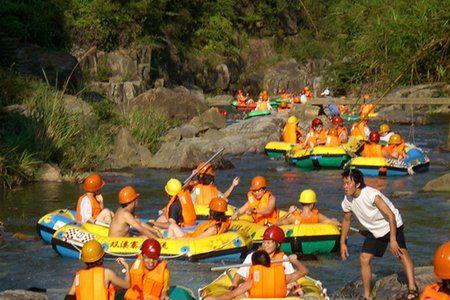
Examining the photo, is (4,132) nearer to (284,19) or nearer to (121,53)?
(121,53)

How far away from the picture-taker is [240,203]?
1714cm

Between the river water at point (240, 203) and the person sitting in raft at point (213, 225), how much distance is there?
474mm

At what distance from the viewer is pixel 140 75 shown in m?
37.8

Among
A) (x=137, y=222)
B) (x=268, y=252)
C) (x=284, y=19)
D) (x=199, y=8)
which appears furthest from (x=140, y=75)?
(x=268, y=252)

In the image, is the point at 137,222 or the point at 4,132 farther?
the point at 4,132

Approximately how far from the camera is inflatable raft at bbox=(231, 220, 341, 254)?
1195 cm

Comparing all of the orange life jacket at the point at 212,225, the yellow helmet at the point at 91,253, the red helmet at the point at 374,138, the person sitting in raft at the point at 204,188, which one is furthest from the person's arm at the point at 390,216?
the red helmet at the point at 374,138

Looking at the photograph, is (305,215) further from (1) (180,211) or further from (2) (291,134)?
(2) (291,134)

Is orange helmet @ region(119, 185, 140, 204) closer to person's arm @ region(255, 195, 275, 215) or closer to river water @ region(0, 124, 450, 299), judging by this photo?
river water @ region(0, 124, 450, 299)

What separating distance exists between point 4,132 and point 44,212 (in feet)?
12.1

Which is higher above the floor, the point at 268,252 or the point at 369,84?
the point at 369,84

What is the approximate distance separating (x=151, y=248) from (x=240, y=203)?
9.03 m

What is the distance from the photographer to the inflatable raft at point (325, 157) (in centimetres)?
2095

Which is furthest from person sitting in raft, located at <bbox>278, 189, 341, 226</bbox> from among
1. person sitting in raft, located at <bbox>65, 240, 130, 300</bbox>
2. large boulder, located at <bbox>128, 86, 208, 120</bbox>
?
large boulder, located at <bbox>128, 86, 208, 120</bbox>
